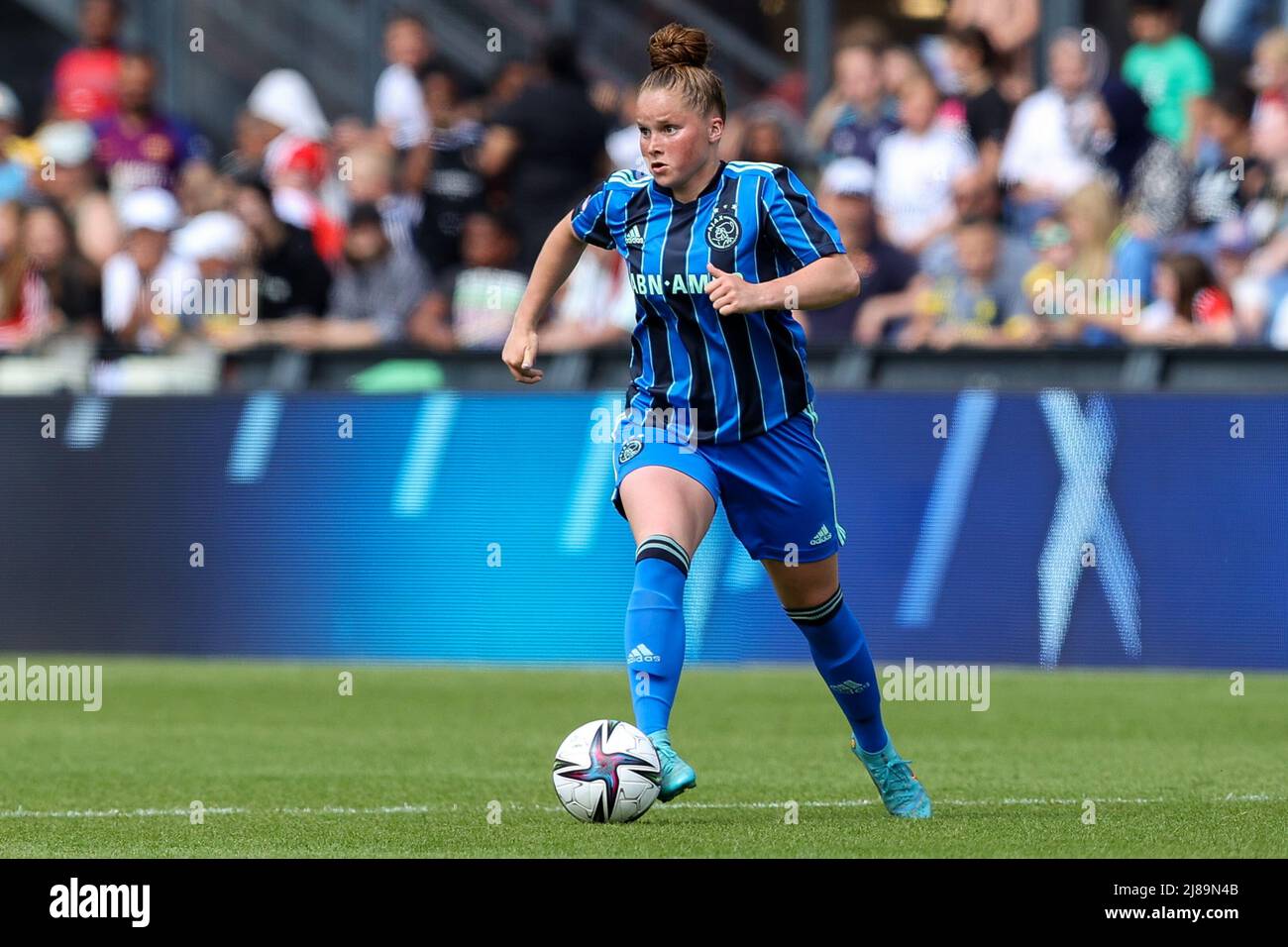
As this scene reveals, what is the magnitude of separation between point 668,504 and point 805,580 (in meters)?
0.52

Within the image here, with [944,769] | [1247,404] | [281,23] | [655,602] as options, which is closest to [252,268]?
[281,23]

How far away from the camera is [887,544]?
11977 mm

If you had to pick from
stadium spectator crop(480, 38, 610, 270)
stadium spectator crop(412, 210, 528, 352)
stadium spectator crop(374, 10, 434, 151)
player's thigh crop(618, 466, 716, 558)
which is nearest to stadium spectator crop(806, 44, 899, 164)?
stadium spectator crop(480, 38, 610, 270)

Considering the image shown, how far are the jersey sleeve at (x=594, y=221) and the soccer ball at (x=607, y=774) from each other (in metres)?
1.47

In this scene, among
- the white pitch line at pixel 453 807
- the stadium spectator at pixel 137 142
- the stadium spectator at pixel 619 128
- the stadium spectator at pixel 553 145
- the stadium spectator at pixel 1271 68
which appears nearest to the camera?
the white pitch line at pixel 453 807

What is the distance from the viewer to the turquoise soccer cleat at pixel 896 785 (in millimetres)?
7105

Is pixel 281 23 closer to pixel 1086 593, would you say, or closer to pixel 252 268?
pixel 252 268

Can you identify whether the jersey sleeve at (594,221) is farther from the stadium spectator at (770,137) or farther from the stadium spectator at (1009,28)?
the stadium spectator at (1009,28)

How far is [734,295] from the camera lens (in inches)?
255

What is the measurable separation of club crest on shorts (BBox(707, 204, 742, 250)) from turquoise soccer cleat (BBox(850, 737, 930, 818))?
156 centimetres

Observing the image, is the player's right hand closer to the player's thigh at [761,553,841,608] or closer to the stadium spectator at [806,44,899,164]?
the player's thigh at [761,553,841,608]

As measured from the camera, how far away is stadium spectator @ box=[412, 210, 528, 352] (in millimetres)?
13906

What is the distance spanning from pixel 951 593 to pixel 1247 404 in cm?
169

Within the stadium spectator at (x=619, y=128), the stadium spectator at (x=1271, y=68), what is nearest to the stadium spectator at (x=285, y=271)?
the stadium spectator at (x=619, y=128)
